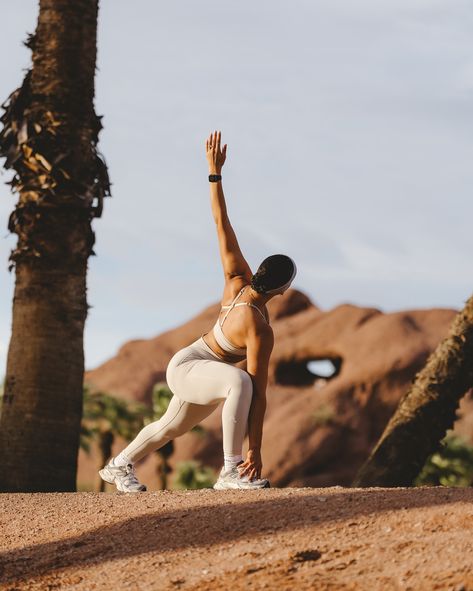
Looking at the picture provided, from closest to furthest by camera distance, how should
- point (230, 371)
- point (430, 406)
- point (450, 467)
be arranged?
1. point (230, 371)
2. point (430, 406)
3. point (450, 467)

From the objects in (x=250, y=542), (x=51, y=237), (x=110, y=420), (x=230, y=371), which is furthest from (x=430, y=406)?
(x=110, y=420)

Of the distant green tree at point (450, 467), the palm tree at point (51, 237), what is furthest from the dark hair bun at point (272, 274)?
the distant green tree at point (450, 467)

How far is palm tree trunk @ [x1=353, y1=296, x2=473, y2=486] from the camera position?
36.0 ft

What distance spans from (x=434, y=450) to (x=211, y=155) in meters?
4.60

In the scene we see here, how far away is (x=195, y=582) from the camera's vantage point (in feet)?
18.6

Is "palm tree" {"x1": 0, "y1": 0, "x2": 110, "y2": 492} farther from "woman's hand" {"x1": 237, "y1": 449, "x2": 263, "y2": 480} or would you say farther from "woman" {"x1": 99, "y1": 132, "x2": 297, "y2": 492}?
"woman's hand" {"x1": 237, "y1": 449, "x2": 263, "y2": 480}

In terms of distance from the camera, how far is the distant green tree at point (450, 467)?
35312 millimetres

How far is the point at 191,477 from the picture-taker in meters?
39.0

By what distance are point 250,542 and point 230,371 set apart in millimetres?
1859

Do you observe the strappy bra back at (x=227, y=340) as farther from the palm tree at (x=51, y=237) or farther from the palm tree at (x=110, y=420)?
the palm tree at (x=110, y=420)

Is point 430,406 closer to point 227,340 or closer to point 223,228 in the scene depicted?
point 227,340

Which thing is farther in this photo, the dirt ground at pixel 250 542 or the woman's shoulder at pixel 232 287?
the woman's shoulder at pixel 232 287

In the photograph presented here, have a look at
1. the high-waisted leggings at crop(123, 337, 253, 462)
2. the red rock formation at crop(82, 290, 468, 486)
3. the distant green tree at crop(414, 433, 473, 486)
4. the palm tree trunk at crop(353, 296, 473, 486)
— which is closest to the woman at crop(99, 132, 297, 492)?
the high-waisted leggings at crop(123, 337, 253, 462)

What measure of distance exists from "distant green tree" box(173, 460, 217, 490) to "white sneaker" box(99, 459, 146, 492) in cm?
3033
